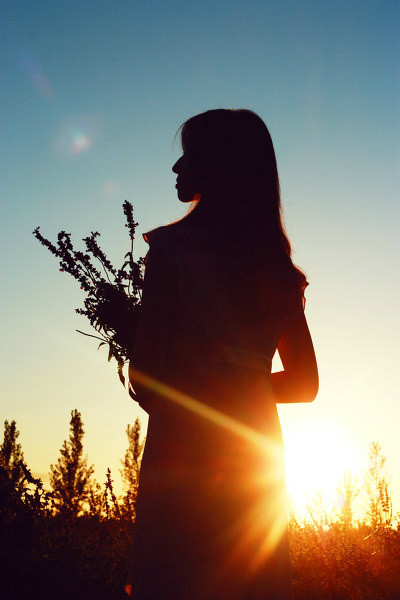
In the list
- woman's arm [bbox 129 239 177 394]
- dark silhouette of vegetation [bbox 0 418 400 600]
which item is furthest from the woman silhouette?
dark silhouette of vegetation [bbox 0 418 400 600]

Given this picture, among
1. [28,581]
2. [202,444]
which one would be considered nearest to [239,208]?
[202,444]

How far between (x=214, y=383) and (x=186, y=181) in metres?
0.79

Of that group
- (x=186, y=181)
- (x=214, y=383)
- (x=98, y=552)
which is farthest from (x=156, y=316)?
(x=98, y=552)

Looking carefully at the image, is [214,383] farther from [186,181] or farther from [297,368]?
[186,181]

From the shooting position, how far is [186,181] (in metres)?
1.80

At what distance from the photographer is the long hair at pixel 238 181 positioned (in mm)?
1715

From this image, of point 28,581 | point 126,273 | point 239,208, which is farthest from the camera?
point 28,581

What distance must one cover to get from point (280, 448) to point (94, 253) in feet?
7.46

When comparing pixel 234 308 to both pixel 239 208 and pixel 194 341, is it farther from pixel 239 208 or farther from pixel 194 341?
pixel 239 208

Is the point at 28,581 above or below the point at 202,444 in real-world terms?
below

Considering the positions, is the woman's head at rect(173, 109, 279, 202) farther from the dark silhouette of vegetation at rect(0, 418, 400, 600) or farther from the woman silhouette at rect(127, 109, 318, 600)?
the dark silhouette of vegetation at rect(0, 418, 400, 600)

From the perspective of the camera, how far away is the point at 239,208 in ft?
5.66

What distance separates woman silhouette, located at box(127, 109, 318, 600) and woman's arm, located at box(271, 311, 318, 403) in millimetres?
83

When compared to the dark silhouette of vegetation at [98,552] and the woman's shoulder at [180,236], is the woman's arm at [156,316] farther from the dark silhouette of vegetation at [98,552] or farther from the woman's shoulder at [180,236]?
the dark silhouette of vegetation at [98,552]
